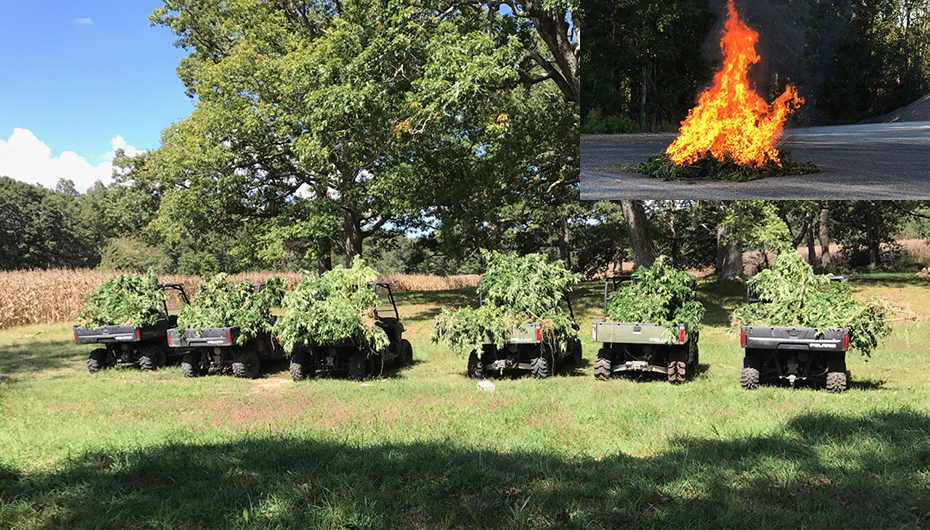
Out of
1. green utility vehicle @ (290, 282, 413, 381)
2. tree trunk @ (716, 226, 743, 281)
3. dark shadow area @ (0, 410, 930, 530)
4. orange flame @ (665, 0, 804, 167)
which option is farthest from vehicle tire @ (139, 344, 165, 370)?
tree trunk @ (716, 226, 743, 281)

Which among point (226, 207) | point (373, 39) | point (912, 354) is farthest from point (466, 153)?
point (912, 354)

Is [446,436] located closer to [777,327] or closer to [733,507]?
[733,507]

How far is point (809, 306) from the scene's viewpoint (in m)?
9.24

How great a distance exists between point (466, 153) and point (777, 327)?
1348cm

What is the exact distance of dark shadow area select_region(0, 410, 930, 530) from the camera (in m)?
4.07

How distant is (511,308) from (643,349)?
7.10 ft

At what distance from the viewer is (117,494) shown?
4547 mm

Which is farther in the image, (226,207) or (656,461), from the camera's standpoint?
(226,207)

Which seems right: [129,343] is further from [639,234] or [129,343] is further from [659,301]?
Answer: [639,234]

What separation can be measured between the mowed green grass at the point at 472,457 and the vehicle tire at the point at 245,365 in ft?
5.18

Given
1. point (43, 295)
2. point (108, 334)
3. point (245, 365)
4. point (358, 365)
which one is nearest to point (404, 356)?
point (358, 365)

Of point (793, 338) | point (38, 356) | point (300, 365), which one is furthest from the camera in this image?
point (38, 356)

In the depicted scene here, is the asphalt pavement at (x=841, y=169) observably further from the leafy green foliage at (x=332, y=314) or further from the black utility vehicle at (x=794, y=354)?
the leafy green foliage at (x=332, y=314)

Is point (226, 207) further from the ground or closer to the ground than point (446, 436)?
further from the ground
